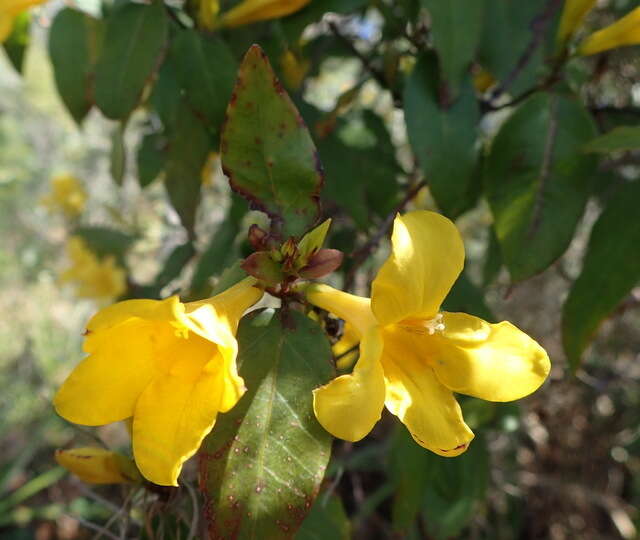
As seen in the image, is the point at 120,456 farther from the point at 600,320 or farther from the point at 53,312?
the point at 53,312

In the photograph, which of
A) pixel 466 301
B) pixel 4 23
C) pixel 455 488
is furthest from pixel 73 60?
pixel 455 488

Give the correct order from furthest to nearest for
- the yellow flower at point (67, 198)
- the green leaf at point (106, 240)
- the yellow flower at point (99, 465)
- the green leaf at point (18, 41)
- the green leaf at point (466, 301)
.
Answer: the yellow flower at point (67, 198) → the green leaf at point (106, 240) → the green leaf at point (18, 41) → the green leaf at point (466, 301) → the yellow flower at point (99, 465)

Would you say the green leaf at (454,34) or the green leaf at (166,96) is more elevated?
the green leaf at (454,34)

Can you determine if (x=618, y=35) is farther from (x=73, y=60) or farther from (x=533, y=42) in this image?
(x=73, y=60)

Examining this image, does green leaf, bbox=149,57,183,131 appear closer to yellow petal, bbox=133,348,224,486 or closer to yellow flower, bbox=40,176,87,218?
yellow petal, bbox=133,348,224,486

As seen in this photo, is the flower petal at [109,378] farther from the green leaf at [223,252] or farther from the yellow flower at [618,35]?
the yellow flower at [618,35]

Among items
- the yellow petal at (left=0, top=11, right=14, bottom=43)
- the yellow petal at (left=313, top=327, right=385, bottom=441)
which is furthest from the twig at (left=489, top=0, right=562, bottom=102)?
the yellow petal at (left=0, top=11, right=14, bottom=43)

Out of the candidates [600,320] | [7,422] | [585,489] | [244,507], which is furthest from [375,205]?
[7,422]

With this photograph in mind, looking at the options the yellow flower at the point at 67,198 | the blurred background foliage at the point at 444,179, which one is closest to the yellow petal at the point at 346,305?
the blurred background foliage at the point at 444,179
